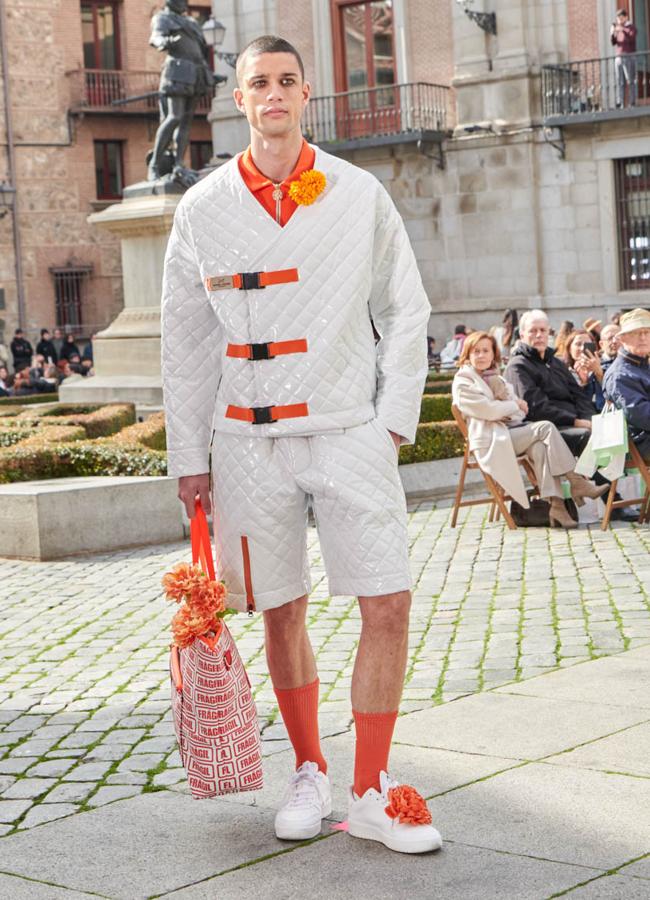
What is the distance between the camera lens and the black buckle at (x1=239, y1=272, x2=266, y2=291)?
4.21 meters

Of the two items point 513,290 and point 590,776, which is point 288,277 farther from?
point 513,290

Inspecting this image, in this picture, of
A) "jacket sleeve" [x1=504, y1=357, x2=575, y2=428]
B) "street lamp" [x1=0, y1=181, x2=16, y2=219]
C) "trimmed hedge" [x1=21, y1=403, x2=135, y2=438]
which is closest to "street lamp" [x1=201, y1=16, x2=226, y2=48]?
"street lamp" [x1=0, y1=181, x2=16, y2=219]

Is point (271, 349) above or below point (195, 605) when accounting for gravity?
above

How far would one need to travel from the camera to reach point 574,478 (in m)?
10.8

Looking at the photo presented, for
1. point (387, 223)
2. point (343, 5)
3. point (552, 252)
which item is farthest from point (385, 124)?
point (387, 223)

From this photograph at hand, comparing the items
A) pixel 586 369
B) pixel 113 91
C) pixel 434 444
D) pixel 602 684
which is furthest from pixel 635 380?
pixel 113 91

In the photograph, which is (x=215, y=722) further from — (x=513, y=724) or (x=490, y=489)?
(x=490, y=489)

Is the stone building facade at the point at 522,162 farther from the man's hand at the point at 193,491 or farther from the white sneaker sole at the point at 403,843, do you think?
the white sneaker sole at the point at 403,843

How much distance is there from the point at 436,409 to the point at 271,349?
1112cm

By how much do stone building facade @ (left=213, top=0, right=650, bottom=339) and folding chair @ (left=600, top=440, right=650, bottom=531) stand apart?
17242 millimetres

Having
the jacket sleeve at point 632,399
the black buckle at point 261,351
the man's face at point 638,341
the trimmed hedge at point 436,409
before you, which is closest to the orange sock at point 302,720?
the black buckle at point 261,351

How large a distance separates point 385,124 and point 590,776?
26.8 m

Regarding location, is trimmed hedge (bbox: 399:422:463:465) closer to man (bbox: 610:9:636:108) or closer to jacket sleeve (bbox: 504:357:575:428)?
jacket sleeve (bbox: 504:357:575:428)

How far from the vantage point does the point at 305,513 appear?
4289 mm
